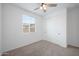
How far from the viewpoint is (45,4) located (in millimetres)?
1357

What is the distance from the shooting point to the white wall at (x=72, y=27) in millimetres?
1591

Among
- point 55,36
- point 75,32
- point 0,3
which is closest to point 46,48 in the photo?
point 55,36

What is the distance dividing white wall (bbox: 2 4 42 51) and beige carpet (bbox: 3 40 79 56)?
104mm

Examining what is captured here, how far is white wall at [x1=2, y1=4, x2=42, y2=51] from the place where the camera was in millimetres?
1448

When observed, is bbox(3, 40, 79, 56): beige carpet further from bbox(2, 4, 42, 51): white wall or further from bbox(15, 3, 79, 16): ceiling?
bbox(15, 3, 79, 16): ceiling

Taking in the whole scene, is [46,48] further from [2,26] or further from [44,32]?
Answer: [2,26]

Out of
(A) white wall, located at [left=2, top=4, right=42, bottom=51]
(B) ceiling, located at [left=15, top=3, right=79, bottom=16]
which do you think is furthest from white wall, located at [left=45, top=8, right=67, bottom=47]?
(A) white wall, located at [left=2, top=4, right=42, bottom=51]

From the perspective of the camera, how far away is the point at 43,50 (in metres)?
1.53

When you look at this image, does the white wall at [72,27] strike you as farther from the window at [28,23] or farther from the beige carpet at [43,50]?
the window at [28,23]

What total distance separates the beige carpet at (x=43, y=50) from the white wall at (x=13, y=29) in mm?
104

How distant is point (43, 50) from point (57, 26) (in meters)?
0.56

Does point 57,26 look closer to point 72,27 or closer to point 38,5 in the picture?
point 72,27

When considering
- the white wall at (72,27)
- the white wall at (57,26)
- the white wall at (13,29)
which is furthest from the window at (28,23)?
the white wall at (72,27)

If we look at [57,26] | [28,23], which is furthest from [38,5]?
[57,26]
